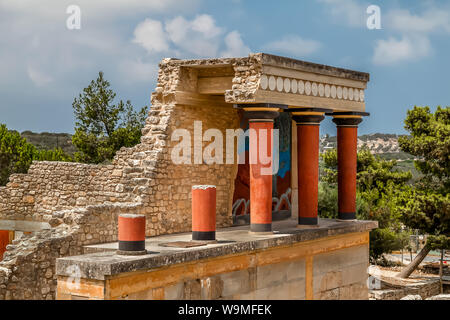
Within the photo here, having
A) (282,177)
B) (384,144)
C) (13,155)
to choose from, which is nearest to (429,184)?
(282,177)

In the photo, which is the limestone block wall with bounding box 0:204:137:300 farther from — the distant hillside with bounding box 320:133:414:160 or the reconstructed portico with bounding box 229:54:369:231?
the distant hillside with bounding box 320:133:414:160

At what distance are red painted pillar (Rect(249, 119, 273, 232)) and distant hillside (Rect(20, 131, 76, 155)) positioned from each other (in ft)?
128

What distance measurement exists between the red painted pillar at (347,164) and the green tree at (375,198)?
38.6 ft

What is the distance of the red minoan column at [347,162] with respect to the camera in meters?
16.4

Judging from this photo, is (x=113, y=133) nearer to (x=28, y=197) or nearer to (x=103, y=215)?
(x=28, y=197)

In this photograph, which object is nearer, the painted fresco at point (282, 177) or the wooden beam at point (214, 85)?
the wooden beam at point (214, 85)

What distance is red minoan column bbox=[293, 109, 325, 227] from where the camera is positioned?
14.6 m

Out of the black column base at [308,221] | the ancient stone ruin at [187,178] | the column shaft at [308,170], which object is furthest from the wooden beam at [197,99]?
the black column base at [308,221]

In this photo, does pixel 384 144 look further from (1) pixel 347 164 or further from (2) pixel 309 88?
(2) pixel 309 88

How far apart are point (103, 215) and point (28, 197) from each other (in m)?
4.82

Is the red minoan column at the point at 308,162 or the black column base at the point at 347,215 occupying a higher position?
the red minoan column at the point at 308,162

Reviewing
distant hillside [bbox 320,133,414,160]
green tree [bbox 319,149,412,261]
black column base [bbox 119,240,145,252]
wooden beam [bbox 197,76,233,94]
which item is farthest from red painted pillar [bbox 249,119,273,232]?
distant hillside [bbox 320,133,414,160]

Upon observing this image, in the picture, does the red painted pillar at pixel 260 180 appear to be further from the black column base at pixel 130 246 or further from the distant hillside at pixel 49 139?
the distant hillside at pixel 49 139
